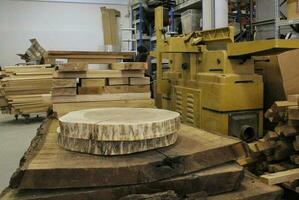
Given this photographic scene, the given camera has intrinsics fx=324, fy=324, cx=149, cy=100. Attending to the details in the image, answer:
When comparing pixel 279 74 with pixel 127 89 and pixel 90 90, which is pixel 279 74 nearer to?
pixel 127 89

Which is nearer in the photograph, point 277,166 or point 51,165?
point 51,165

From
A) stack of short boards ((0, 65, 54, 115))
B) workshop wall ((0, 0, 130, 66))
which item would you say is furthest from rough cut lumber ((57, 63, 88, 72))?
workshop wall ((0, 0, 130, 66))

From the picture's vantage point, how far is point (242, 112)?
101 inches

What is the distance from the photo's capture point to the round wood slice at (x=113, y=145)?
1.18 m

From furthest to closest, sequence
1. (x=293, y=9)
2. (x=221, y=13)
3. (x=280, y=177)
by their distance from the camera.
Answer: (x=221, y=13), (x=293, y=9), (x=280, y=177)

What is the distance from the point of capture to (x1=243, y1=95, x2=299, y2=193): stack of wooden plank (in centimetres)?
200

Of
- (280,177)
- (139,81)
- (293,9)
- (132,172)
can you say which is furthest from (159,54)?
(132,172)

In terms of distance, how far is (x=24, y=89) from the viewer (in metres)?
5.69

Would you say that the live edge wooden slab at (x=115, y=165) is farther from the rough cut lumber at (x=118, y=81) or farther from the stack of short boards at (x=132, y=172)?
the rough cut lumber at (x=118, y=81)

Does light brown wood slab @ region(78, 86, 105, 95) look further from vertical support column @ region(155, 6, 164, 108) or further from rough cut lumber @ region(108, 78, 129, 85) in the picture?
vertical support column @ region(155, 6, 164, 108)

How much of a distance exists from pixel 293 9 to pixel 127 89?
2.22 metres

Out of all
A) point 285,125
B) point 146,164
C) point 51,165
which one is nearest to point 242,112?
point 285,125

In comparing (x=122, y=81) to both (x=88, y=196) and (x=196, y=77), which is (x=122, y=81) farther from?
(x=88, y=196)

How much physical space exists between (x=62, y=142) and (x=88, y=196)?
1.05ft
